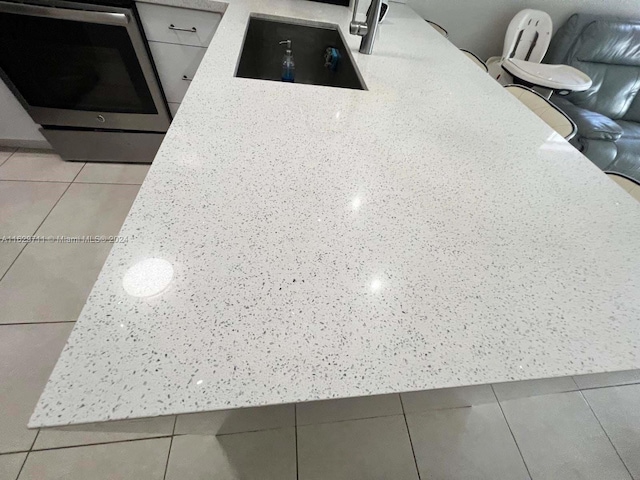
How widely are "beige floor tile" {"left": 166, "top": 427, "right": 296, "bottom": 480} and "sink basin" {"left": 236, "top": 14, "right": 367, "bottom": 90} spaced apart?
141cm

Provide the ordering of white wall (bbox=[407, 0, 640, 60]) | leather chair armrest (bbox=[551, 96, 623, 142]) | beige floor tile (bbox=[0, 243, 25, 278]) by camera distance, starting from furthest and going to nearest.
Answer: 1. white wall (bbox=[407, 0, 640, 60])
2. leather chair armrest (bbox=[551, 96, 623, 142])
3. beige floor tile (bbox=[0, 243, 25, 278])

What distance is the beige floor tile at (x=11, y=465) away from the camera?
0.86 m

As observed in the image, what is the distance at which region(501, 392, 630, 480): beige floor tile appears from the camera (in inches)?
41.9

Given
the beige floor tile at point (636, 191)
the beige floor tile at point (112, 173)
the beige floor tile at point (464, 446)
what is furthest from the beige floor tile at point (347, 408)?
the beige floor tile at point (112, 173)

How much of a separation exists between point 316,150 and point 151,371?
1.67ft

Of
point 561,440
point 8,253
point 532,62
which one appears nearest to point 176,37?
point 8,253

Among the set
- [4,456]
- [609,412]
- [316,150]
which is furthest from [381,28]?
[4,456]

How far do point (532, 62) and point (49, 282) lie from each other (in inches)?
122

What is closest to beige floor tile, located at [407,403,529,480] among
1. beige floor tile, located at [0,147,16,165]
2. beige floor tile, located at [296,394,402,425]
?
beige floor tile, located at [296,394,402,425]

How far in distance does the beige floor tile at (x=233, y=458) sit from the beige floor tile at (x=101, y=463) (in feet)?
0.19

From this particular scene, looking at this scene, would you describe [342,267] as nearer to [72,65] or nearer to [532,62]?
[72,65]

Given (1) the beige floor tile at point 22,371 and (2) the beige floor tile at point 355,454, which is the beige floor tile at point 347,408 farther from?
(1) the beige floor tile at point 22,371

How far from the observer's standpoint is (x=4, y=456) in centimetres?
89

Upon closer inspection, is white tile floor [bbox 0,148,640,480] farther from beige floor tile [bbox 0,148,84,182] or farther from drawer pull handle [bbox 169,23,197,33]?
drawer pull handle [bbox 169,23,197,33]
